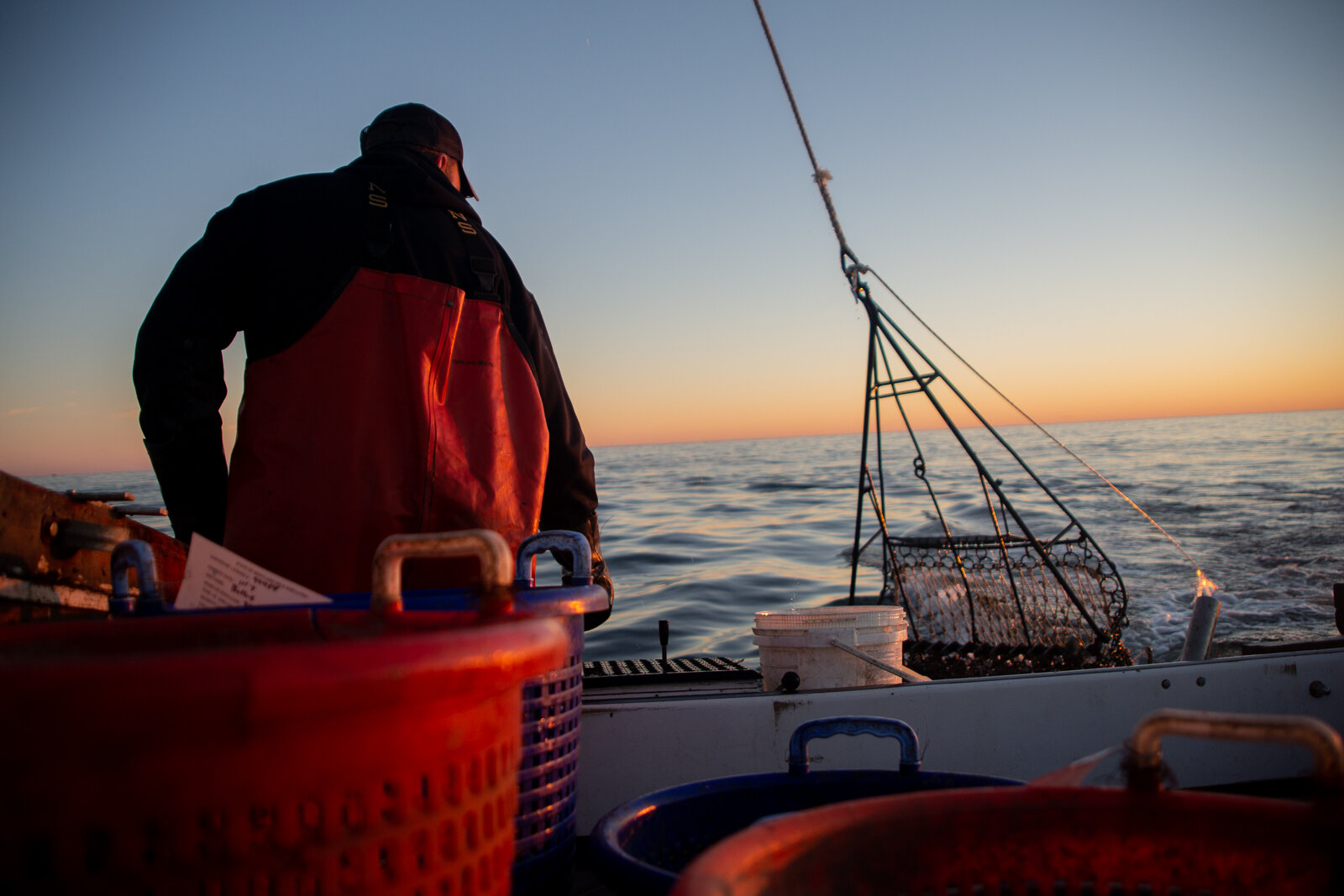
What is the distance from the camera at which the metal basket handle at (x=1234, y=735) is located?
2.55 ft

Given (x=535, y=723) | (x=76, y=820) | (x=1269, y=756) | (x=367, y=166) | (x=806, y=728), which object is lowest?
(x=1269, y=756)

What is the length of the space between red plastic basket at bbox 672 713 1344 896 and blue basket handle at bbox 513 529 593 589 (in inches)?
24.4

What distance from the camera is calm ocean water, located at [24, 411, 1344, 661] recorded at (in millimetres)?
7473

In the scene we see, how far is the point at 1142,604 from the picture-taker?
8.59 meters

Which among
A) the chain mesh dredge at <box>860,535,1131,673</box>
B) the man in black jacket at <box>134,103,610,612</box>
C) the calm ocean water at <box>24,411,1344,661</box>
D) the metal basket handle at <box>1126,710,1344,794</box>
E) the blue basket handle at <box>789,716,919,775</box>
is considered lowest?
the calm ocean water at <box>24,411,1344,661</box>

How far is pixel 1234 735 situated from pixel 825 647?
6.24ft

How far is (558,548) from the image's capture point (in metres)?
1.43

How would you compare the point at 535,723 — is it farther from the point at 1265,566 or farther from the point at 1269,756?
the point at 1265,566

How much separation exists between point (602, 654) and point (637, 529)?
741 cm

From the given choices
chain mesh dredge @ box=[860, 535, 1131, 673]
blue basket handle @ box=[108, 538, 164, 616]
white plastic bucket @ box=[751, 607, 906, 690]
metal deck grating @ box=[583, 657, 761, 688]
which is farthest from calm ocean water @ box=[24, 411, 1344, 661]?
blue basket handle @ box=[108, 538, 164, 616]

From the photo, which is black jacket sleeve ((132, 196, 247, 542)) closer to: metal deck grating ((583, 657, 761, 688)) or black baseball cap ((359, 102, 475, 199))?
black baseball cap ((359, 102, 475, 199))

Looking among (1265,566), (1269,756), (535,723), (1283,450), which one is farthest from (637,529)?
(1283,450)

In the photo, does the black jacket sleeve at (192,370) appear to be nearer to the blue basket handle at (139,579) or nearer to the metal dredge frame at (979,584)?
the blue basket handle at (139,579)

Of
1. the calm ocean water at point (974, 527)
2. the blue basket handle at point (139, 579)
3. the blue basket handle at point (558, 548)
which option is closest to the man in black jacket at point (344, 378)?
the blue basket handle at point (558, 548)
